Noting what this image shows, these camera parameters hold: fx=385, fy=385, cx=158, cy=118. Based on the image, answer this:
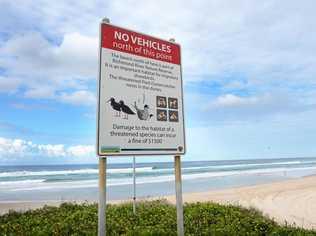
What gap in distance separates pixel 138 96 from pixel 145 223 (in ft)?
11.2

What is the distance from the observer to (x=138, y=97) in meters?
4.90

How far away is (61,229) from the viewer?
686 cm

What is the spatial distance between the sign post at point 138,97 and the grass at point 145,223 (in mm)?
1697

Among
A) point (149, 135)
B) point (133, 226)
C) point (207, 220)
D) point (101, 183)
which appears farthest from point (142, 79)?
point (207, 220)

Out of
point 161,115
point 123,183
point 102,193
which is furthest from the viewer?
point 123,183

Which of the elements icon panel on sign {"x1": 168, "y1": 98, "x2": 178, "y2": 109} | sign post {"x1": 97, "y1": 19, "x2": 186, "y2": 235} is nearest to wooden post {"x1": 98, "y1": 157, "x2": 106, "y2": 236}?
sign post {"x1": 97, "y1": 19, "x2": 186, "y2": 235}

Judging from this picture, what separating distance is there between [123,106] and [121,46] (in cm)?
77

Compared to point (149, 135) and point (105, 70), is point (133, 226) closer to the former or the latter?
point (149, 135)

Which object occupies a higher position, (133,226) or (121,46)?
(121,46)

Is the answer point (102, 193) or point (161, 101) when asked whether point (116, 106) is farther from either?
point (102, 193)

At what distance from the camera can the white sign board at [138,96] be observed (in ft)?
15.1

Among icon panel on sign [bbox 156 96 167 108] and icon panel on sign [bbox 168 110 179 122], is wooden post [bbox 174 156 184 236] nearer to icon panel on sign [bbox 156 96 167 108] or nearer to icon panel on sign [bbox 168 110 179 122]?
icon panel on sign [bbox 168 110 179 122]

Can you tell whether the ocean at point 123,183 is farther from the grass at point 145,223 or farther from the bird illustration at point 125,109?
the bird illustration at point 125,109

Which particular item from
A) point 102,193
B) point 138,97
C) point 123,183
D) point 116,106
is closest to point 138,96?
point 138,97
